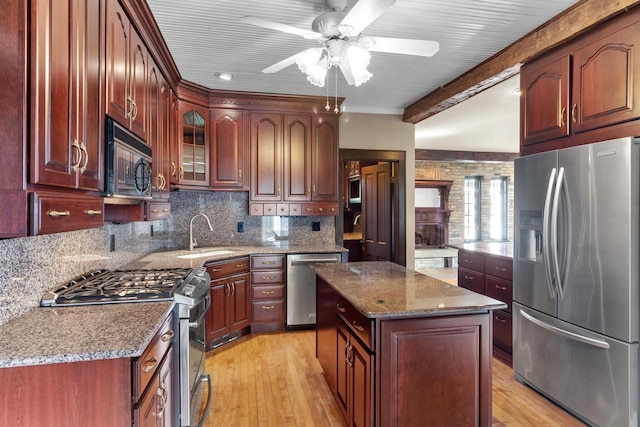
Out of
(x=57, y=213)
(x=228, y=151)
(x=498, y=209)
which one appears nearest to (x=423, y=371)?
(x=57, y=213)

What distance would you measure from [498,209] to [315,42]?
7.33 metres

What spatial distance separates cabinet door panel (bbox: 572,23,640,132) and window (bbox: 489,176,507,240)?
660 cm

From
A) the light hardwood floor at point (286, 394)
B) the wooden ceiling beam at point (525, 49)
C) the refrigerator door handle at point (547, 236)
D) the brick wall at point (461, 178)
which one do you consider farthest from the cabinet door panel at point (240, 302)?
the brick wall at point (461, 178)

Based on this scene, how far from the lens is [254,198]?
3.88 meters

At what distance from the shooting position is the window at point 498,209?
838 centimetres

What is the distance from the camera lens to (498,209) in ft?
27.7

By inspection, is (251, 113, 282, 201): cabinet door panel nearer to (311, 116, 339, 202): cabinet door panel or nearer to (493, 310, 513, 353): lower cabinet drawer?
(311, 116, 339, 202): cabinet door panel

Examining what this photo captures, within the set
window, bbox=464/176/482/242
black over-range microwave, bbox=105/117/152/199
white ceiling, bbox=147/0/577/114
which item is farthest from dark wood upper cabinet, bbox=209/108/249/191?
window, bbox=464/176/482/242

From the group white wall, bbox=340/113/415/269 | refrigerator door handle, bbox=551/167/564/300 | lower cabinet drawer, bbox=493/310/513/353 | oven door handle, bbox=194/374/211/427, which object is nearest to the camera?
oven door handle, bbox=194/374/211/427

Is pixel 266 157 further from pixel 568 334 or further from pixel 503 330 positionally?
pixel 568 334

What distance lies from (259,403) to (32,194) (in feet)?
6.56

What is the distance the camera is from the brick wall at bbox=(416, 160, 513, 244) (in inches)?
313

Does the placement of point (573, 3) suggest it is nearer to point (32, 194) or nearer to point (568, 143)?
point (568, 143)

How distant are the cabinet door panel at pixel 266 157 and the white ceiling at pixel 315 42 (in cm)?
40
